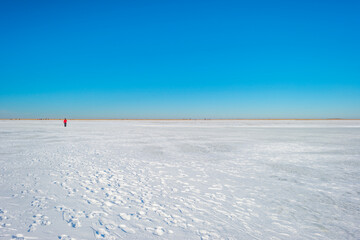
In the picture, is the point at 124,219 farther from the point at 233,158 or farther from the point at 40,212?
the point at 233,158

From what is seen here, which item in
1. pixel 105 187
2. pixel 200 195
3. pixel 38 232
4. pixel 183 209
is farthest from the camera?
pixel 105 187

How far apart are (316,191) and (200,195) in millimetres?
2413

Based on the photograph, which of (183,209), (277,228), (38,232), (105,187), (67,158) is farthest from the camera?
(67,158)

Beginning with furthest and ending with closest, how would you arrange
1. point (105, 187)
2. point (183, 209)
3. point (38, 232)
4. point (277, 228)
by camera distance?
point (105, 187)
point (183, 209)
point (277, 228)
point (38, 232)

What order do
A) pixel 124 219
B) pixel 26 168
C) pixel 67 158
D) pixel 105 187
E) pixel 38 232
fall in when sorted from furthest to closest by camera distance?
pixel 67 158 → pixel 26 168 → pixel 105 187 → pixel 124 219 → pixel 38 232

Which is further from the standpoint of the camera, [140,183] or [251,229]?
[140,183]

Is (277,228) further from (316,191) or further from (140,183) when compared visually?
(140,183)

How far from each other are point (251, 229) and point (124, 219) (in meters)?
1.85

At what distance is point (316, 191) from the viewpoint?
177 inches

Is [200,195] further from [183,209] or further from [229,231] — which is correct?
[229,231]

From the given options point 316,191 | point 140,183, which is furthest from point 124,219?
point 316,191

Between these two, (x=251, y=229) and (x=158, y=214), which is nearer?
(x=251, y=229)

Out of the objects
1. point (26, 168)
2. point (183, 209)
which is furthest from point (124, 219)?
point (26, 168)

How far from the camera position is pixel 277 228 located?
308 centimetres
